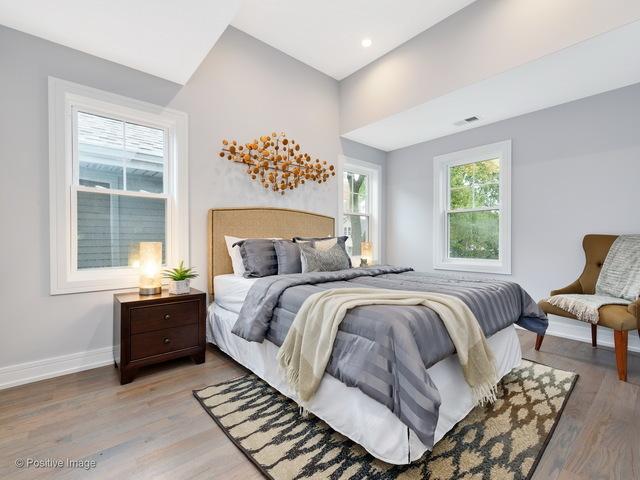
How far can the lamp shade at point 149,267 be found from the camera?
251cm

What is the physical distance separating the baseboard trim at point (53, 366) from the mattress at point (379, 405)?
4.21 ft

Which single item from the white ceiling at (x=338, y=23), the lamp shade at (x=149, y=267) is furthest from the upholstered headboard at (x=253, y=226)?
the white ceiling at (x=338, y=23)

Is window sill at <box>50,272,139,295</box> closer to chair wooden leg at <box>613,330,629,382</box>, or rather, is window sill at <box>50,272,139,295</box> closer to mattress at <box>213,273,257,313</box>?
mattress at <box>213,273,257,313</box>

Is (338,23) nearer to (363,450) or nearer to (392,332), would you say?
(392,332)

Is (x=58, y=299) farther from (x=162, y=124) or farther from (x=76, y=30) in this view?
(x=76, y=30)

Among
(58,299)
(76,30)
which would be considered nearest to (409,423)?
(58,299)

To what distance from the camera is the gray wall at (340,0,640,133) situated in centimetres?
234

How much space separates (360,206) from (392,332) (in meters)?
3.65

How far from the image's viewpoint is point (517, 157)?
3697 mm

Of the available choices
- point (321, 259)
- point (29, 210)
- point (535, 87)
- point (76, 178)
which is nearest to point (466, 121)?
point (535, 87)

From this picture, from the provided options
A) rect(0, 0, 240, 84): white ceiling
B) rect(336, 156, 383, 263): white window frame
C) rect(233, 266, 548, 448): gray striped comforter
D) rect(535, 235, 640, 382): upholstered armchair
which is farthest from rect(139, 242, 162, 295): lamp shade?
rect(535, 235, 640, 382): upholstered armchair

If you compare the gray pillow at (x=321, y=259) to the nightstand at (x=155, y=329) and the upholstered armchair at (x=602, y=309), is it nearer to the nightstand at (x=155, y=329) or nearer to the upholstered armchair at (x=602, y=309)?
the nightstand at (x=155, y=329)

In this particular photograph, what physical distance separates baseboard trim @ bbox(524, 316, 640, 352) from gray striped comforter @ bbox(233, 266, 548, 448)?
1.48m

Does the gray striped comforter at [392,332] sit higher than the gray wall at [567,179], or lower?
lower
